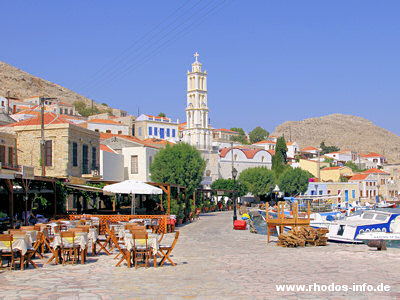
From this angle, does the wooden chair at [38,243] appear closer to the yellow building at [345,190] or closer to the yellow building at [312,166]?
the yellow building at [345,190]

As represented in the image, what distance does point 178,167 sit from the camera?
153 feet

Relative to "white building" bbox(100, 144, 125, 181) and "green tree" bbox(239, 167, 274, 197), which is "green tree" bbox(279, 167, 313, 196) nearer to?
"green tree" bbox(239, 167, 274, 197)

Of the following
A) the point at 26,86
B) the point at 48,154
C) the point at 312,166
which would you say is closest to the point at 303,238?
the point at 48,154

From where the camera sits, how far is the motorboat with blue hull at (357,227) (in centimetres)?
2502

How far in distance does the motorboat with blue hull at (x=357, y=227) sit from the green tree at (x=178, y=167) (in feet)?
69.5

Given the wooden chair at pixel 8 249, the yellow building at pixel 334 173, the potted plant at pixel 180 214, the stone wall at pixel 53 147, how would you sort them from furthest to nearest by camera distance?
the yellow building at pixel 334 173 → the stone wall at pixel 53 147 → the potted plant at pixel 180 214 → the wooden chair at pixel 8 249

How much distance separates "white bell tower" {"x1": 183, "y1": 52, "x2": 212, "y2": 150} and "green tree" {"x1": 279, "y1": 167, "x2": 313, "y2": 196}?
13.6m

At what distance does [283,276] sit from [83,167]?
26332 millimetres

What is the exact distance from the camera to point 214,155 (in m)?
78.2

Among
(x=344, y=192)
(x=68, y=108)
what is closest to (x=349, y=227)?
(x=344, y=192)

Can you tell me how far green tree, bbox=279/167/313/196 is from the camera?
7925cm

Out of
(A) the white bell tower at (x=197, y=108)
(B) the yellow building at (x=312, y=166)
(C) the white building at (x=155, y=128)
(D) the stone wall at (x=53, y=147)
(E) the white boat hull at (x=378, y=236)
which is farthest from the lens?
(C) the white building at (x=155, y=128)

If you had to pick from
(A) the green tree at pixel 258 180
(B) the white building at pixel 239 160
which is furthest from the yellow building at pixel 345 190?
(A) the green tree at pixel 258 180

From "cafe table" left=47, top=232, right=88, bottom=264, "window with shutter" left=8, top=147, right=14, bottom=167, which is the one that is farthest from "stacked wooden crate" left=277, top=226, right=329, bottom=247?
"window with shutter" left=8, top=147, right=14, bottom=167
